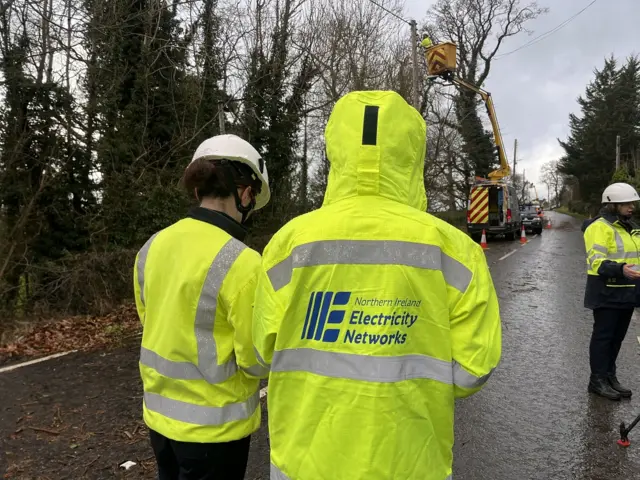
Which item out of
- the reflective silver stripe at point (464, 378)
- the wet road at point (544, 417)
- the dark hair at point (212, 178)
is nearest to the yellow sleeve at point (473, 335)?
the reflective silver stripe at point (464, 378)

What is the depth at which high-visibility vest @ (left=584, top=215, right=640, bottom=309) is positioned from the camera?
14.7 ft

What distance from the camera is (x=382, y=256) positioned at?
1.51 metres

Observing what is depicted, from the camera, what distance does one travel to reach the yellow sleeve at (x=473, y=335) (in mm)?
1501

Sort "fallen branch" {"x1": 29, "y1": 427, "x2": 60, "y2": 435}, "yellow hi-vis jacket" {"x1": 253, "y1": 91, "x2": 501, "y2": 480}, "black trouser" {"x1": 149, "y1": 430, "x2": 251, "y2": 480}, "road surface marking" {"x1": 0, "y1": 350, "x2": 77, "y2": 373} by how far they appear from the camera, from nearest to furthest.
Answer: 1. "yellow hi-vis jacket" {"x1": 253, "y1": 91, "x2": 501, "y2": 480}
2. "black trouser" {"x1": 149, "y1": 430, "x2": 251, "y2": 480}
3. "fallen branch" {"x1": 29, "y1": 427, "x2": 60, "y2": 435}
4. "road surface marking" {"x1": 0, "y1": 350, "x2": 77, "y2": 373}

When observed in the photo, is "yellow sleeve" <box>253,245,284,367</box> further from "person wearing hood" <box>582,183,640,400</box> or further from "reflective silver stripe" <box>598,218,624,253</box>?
"reflective silver stripe" <box>598,218,624,253</box>

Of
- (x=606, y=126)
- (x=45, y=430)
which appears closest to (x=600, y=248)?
(x=45, y=430)

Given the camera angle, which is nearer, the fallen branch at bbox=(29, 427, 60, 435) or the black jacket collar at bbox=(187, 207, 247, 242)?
the black jacket collar at bbox=(187, 207, 247, 242)

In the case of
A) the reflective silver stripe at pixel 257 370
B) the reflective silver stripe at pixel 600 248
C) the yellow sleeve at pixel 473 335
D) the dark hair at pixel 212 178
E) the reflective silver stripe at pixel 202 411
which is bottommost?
the reflective silver stripe at pixel 202 411

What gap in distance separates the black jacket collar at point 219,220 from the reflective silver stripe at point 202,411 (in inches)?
27.1

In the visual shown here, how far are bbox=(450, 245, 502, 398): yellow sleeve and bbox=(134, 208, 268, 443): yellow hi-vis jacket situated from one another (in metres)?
0.72

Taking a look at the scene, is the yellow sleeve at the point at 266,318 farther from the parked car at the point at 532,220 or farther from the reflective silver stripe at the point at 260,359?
the parked car at the point at 532,220

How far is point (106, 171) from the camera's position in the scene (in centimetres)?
1155

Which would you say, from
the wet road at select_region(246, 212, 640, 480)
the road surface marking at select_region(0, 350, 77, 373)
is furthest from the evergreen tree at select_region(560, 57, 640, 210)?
the road surface marking at select_region(0, 350, 77, 373)

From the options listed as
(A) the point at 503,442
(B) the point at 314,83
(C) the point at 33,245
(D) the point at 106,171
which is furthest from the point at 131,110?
(A) the point at 503,442
